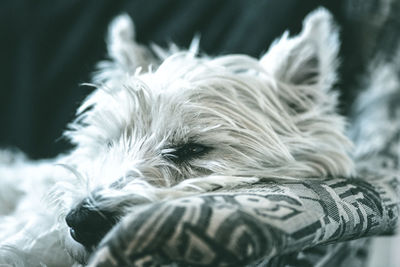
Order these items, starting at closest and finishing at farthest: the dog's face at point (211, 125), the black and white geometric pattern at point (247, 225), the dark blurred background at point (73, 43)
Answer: the black and white geometric pattern at point (247, 225) < the dog's face at point (211, 125) < the dark blurred background at point (73, 43)

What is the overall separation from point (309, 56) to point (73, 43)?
1.28 metres

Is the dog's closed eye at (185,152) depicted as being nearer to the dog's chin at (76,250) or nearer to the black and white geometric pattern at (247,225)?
the black and white geometric pattern at (247,225)

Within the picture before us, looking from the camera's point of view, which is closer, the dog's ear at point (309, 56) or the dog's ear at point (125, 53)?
the dog's ear at point (309, 56)

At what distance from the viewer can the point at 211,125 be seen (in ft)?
3.08

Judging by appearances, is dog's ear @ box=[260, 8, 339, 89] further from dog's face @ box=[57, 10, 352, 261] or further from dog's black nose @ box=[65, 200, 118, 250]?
dog's black nose @ box=[65, 200, 118, 250]

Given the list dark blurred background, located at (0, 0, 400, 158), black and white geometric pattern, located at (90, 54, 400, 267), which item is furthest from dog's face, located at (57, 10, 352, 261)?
dark blurred background, located at (0, 0, 400, 158)

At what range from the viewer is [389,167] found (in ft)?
4.19

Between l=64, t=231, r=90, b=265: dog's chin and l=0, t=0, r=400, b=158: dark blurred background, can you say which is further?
l=0, t=0, r=400, b=158: dark blurred background

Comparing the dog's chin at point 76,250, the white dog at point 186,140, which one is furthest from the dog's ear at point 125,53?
the dog's chin at point 76,250

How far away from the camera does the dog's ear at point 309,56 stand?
109 centimetres

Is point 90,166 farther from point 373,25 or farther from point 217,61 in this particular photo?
point 373,25

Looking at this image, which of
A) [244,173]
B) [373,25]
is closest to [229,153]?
[244,173]

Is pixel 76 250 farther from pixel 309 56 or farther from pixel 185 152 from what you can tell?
pixel 309 56

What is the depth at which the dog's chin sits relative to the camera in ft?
2.57
